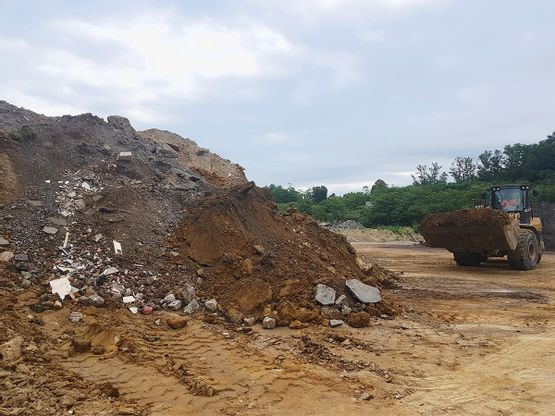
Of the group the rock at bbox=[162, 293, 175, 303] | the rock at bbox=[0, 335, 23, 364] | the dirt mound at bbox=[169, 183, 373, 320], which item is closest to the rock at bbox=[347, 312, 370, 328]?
the dirt mound at bbox=[169, 183, 373, 320]

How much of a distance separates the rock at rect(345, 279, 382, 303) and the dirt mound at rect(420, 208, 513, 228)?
4.91 meters

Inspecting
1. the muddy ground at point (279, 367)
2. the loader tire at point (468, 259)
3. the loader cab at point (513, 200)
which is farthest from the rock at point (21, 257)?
the loader cab at point (513, 200)

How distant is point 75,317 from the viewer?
5941mm

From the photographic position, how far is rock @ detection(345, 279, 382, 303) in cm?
743

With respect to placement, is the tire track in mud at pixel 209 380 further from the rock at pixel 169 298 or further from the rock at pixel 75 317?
the rock at pixel 169 298

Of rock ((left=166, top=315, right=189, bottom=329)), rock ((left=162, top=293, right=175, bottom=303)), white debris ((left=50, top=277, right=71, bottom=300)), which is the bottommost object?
rock ((left=166, top=315, right=189, bottom=329))

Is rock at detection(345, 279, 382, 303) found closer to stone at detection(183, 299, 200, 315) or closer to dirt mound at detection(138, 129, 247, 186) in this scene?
stone at detection(183, 299, 200, 315)

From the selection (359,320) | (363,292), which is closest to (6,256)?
(359,320)

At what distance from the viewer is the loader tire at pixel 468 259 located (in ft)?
43.2

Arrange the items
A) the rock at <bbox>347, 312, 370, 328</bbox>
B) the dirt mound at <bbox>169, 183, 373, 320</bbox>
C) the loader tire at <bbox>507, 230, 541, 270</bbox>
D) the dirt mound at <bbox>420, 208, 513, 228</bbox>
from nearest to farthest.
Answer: the rock at <bbox>347, 312, 370, 328</bbox>, the dirt mound at <bbox>169, 183, 373, 320</bbox>, the dirt mound at <bbox>420, 208, 513, 228</bbox>, the loader tire at <bbox>507, 230, 541, 270</bbox>

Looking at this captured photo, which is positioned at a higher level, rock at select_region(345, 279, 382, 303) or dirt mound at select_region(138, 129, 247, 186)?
dirt mound at select_region(138, 129, 247, 186)

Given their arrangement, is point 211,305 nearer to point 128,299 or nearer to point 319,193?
point 128,299

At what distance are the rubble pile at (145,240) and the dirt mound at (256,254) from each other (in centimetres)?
2

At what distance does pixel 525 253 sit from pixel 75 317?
10901 mm
